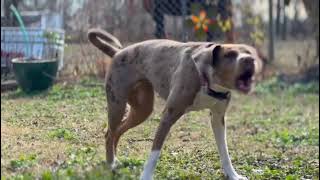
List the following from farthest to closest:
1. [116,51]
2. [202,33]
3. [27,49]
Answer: [202,33]
[27,49]
[116,51]

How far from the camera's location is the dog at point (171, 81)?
464cm

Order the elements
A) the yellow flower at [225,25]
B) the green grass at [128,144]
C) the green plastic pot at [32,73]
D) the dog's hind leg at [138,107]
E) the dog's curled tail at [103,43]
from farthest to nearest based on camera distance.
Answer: the yellow flower at [225,25] < the green plastic pot at [32,73] < the dog's curled tail at [103,43] < the dog's hind leg at [138,107] < the green grass at [128,144]

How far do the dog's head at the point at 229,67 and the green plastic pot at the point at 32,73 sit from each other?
15.6ft

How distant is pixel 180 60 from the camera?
502cm

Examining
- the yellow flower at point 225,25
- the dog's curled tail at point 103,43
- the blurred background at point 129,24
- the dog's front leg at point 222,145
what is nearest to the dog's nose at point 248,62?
the dog's front leg at point 222,145

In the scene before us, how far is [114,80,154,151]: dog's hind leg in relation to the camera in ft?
17.8

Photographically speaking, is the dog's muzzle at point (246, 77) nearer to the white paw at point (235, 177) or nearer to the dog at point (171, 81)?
the dog at point (171, 81)

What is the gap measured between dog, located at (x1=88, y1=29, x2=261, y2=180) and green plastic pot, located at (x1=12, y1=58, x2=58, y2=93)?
11.7 feet

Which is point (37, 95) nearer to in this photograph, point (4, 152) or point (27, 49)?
point (27, 49)

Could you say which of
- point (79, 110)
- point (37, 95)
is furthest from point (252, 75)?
point (37, 95)

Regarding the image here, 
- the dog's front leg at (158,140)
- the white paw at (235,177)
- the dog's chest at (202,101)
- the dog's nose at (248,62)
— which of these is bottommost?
the white paw at (235,177)

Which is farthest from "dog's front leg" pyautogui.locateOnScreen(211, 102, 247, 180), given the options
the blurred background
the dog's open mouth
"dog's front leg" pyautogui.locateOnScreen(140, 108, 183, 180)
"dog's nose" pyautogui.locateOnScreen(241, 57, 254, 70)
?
the blurred background

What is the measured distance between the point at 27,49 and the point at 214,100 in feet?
18.6

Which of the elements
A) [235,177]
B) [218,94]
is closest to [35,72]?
[235,177]
